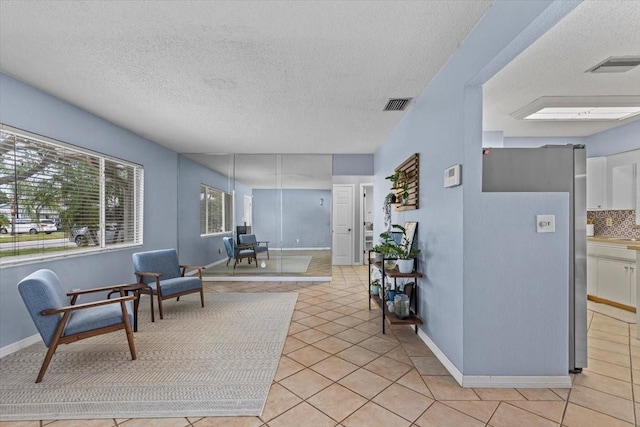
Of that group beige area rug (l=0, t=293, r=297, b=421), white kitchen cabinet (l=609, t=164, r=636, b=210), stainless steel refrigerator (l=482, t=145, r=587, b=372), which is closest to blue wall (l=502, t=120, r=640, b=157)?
white kitchen cabinet (l=609, t=164, r=636, b=210)

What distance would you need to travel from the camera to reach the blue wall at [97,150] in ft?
8.61

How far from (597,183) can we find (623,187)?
0.32 meters

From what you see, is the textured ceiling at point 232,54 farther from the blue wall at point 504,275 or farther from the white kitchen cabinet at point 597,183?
the white kitchen cabinet at point 597,183

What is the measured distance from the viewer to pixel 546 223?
2.04 meters

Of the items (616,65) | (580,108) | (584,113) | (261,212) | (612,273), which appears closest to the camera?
(616,65)

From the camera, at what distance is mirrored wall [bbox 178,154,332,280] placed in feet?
19.2

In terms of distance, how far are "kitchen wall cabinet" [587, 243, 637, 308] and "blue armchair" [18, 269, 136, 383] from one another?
218 inches

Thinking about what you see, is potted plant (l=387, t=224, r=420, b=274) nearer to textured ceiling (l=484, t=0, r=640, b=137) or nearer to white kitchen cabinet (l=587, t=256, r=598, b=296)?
textured ceiling (l=484, t=0, r=640, b=137)

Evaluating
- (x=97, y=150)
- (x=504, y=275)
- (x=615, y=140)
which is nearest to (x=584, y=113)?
(x=615, y=140)

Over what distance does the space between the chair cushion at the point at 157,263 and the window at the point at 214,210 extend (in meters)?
2.04

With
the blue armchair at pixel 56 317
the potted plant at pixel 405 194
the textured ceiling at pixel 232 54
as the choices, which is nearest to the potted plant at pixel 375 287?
the potted plant at pixel 405 194

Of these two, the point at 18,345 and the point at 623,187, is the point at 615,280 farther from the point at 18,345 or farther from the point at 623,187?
the point at 18,345

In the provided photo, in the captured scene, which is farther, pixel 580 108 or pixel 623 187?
pixel 623 187

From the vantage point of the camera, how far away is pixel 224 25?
1.90 meters
